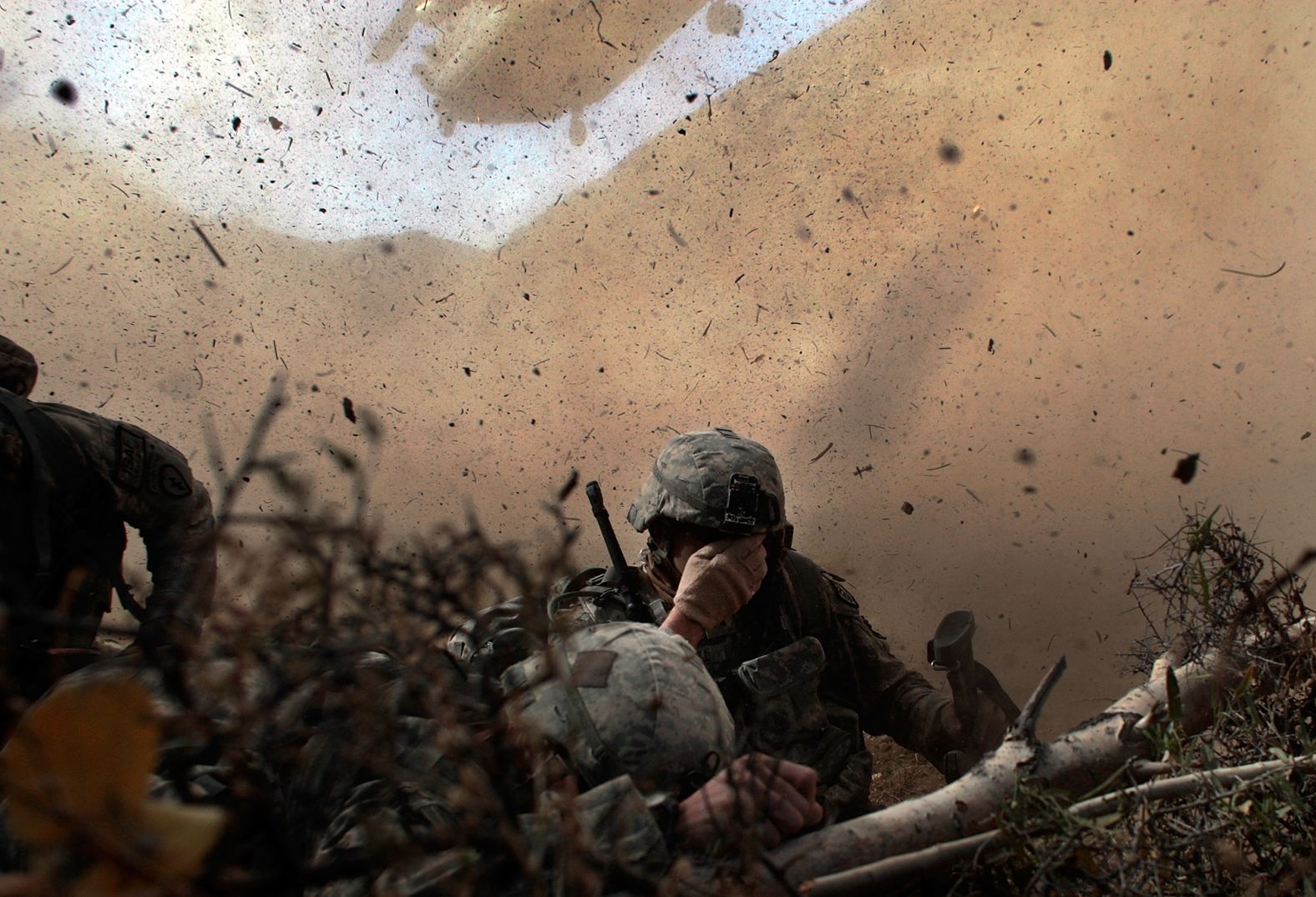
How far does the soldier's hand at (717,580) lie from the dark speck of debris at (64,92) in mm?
3093

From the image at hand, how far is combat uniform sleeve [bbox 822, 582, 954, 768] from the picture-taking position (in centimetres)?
283

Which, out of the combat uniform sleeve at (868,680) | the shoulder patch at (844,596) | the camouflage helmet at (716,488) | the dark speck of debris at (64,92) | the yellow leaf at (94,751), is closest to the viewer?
the yellow leaf at (94,751)

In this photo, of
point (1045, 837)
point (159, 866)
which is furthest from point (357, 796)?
point (1045, 837)

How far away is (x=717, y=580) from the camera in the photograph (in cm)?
246

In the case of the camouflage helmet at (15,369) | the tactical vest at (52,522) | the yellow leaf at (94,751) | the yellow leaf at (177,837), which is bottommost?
the yellow leaf at (177,837)

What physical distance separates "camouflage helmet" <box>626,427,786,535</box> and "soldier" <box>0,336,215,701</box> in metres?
1.26

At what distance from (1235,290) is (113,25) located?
4588 millimetres

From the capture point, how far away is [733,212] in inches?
152

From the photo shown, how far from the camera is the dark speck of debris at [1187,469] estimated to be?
3.56 meters

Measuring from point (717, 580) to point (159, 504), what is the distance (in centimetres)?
173

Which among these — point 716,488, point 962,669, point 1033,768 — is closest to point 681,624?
point 716,488

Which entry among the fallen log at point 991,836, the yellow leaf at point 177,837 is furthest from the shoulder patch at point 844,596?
the yellow leaf at point 177,837

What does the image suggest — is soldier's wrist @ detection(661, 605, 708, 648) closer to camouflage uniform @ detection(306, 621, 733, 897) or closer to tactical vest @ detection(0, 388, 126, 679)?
camouflage uniform @ detection(306, 621, 733, 897)

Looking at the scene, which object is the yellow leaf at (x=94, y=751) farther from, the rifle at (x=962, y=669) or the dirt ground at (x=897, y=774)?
the dirt ground at (x=897, y=774)
